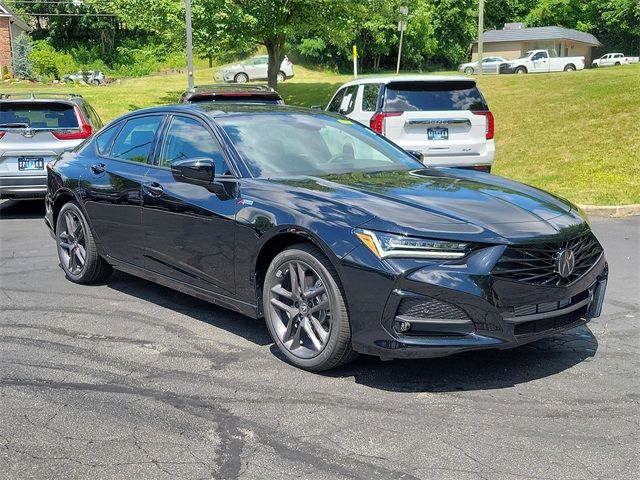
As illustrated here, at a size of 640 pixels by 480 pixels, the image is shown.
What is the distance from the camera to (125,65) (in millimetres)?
64062

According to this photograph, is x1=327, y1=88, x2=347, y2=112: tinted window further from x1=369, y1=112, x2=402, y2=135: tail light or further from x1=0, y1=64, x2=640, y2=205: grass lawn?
x1=0, y1=64, x2=640, y2=205: grass lawn

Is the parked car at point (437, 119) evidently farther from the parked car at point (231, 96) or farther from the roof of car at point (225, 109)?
the roof of car at point (225, 109)

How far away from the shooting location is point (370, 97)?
11.8 meters

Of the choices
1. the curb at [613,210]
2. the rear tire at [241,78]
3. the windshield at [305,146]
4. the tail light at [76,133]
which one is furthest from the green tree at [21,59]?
the windshield at [305,146]

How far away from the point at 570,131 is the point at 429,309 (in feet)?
47.4

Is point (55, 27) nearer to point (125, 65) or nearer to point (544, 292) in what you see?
Result: point (125, 65)

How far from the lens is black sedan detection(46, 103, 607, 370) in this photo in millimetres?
3986

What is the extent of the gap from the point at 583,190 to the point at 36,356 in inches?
387

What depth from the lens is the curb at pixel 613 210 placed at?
10742 millimetres

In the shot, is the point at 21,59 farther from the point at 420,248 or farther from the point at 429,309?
the point at 429,309

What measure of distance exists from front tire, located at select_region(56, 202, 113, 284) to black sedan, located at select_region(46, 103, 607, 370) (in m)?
0.21

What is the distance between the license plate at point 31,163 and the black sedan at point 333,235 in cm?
425

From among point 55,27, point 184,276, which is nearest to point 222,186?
point 184,276

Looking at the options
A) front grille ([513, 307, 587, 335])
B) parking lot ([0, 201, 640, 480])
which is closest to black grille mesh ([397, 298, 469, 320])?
front grille ([513, 307, 587, 335])
